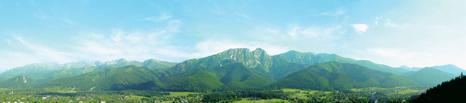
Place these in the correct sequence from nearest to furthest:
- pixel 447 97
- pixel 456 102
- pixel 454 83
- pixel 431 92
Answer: pixel 456 102, pixel 447 97, pixel 454 83, pixel 431 92

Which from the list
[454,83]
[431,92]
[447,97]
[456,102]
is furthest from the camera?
[431,92]

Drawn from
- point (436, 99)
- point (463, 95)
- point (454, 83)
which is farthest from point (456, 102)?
point (454, 83)

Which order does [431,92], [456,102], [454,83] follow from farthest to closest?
[431,92] → [454,83] → [456,102]

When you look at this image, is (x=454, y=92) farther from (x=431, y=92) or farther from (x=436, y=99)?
(x=431, y=92)

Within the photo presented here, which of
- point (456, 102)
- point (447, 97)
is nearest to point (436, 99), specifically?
point (447, 97)

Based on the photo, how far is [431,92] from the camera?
198 m

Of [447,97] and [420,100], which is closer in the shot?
[447,97]

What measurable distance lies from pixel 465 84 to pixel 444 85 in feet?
69.2

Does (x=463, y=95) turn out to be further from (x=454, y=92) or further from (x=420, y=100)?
(x=420, y=100)

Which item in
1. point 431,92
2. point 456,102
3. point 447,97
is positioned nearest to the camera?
point 456,102

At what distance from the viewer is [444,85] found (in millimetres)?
193750

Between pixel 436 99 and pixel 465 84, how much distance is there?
13692 mm

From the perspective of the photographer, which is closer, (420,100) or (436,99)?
(436,99)

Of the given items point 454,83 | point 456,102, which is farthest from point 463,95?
point 454,83
